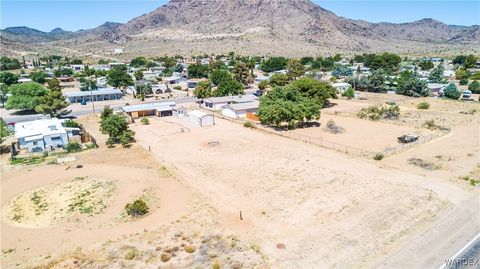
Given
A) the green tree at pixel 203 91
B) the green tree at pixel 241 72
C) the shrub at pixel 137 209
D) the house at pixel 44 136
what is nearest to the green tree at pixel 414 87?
the green tree at pixel 241 72

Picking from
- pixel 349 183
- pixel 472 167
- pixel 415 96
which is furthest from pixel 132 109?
pixel 415 96

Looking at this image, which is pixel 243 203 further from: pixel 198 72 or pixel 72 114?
pixel 198 72

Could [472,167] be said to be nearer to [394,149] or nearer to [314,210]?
[394,149]

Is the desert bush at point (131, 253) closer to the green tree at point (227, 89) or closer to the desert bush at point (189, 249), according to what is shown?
the desert bush at point (189, 249)

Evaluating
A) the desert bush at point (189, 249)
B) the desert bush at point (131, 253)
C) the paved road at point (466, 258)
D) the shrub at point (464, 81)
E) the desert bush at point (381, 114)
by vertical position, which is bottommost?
the desert bush at point (131, 253)

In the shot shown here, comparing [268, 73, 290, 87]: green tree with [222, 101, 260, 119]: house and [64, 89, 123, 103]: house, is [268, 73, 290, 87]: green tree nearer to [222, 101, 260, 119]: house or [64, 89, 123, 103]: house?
[222, 101, 260, 119]: house
